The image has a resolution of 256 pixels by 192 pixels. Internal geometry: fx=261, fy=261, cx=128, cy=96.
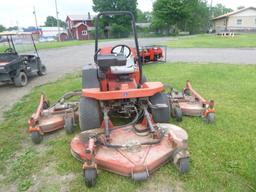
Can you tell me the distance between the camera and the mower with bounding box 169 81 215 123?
4301 mm

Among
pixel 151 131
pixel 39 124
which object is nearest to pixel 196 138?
pixel 151 131

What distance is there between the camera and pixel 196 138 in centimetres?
384

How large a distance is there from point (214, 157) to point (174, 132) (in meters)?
0.61

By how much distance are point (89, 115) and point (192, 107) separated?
1.87m

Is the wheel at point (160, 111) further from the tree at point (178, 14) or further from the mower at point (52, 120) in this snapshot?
the tree at point (178, 14)

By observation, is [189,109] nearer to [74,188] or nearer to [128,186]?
[128,186]

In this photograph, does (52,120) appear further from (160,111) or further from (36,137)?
(160,111)

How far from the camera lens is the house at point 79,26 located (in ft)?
184

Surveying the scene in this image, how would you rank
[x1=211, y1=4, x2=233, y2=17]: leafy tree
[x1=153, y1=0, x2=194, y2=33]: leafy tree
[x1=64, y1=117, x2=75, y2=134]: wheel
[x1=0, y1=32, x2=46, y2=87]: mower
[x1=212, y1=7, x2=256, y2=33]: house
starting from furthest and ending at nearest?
[x1=211, y1=4, x2=233, y2=17]: leafy tree < [x1=212, y1=7, x2=256, y2=33]: house < [x1=153, y1=0, x2=194, y2=33]: leafy tree < [x1=0, y1=32, x2=46, y2=87]: mower < [x1=64, y1=117, x2=75, y2=134]: wheel

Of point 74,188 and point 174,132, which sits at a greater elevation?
point 174,132

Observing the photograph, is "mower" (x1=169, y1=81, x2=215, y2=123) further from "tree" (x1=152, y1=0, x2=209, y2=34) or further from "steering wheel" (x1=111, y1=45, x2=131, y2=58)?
"tree" (x1=152, y1=0, x2=209, y2=34)

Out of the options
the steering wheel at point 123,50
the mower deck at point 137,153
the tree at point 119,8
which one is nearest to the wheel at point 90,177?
the mower deck at point 137,153

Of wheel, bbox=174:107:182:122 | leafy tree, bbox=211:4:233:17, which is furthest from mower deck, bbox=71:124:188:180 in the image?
leafy tree, bbox=211:4:233:17

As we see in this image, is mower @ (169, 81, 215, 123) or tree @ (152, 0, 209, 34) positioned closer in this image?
mower @ (169, 81, 215, 123)
